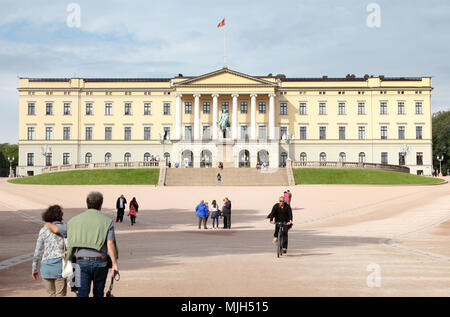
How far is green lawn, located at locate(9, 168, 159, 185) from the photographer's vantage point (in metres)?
68.8

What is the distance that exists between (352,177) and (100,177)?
33260mm

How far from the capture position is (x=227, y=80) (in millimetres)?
96500

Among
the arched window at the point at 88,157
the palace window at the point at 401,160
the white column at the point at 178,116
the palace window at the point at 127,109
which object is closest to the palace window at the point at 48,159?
the arched window at the point at 88,157

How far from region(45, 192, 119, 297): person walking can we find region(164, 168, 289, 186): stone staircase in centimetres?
5778

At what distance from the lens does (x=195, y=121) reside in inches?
3799

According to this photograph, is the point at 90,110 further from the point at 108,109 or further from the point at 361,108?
the point at 361,108

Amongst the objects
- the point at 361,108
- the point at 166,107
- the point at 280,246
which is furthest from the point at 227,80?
the point at 280,246

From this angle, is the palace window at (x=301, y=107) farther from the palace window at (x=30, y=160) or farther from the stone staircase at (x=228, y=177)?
the palace window at (x=30, y=160)

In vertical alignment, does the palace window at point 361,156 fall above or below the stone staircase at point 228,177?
above

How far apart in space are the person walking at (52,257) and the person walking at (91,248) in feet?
3.21

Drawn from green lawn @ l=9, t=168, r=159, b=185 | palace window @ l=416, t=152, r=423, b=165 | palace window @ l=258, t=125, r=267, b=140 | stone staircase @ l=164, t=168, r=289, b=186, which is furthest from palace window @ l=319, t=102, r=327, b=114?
green lawn @ l=9, t=168, r=159, b=185

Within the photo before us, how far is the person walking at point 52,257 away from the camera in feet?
30.5

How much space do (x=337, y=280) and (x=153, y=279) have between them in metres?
4.67
